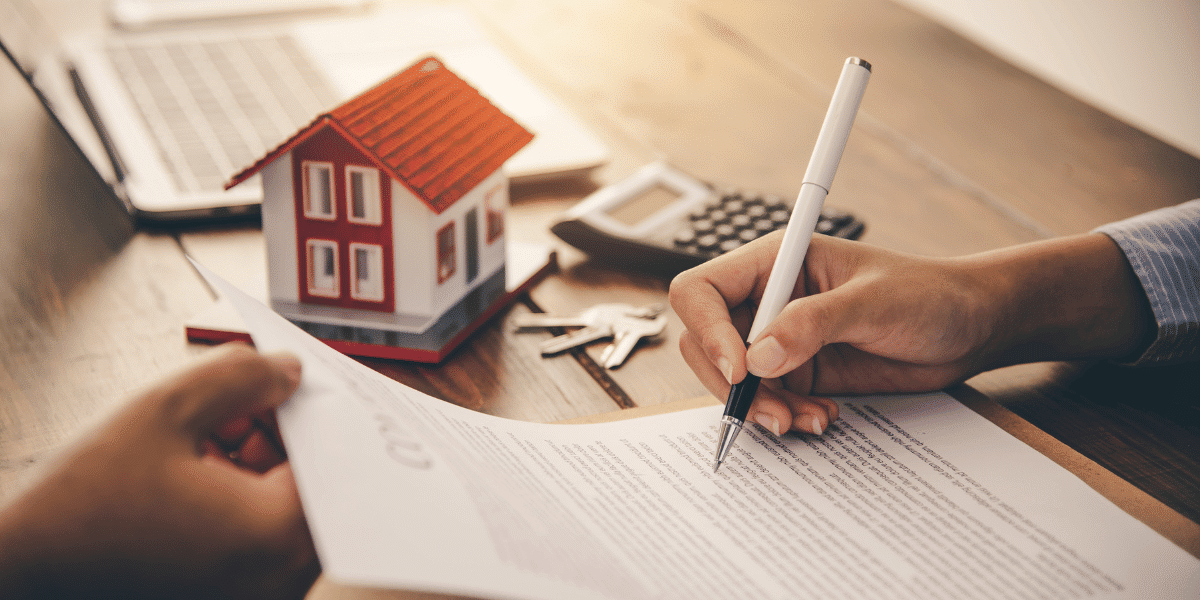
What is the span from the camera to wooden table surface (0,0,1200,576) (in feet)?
2.07

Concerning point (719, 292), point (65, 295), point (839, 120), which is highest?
point (839, 120)

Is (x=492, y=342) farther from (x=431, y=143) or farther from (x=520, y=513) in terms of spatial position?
(x=520, y=513)

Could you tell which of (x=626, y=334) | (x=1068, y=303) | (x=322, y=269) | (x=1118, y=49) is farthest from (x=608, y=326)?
(x=1118, y=49)

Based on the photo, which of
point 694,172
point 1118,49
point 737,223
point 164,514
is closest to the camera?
point 164,514

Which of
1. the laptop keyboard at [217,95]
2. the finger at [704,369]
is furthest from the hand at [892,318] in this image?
the laptop keyboard at [217,95]

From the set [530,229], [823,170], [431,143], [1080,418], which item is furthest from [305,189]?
[1080,418]

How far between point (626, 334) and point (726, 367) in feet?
0.56

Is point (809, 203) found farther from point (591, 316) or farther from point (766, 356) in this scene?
point (591, 316)

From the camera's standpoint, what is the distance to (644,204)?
0.86 meters

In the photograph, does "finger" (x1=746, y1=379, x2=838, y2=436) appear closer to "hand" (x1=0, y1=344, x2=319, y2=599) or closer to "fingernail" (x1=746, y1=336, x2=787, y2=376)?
"fingernail" (x1=746, y1=336, x2=787, y2=376)

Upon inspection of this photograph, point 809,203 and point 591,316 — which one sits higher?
point 809,203

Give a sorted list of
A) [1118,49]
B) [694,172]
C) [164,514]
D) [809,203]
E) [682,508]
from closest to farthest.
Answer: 1. [164,514]
2. [682,508]
3. [809,203]
4. [694,172]
5. [1118,49]

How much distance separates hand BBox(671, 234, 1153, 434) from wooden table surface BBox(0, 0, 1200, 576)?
47 millimetres

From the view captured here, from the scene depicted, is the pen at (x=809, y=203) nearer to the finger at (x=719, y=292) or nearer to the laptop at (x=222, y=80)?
the finger at (x=719, y=292)
